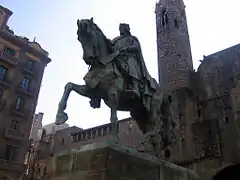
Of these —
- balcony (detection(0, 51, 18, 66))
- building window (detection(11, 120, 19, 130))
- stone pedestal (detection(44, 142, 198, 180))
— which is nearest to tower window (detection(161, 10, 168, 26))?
balcony (detection(0, 51, 18, 66))

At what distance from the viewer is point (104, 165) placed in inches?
149

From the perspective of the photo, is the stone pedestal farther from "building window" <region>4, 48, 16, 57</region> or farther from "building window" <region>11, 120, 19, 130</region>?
"building window" <region>4, 48, 16, 57</region>

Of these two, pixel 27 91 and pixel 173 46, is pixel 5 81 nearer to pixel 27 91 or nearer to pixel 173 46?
pixel 27 91

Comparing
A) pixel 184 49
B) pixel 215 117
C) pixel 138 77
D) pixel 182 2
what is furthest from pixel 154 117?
pixel 182 2

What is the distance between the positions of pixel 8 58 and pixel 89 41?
24.8m

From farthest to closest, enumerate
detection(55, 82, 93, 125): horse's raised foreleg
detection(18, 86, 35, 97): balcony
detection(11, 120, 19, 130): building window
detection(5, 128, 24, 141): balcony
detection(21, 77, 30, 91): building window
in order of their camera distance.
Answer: detection(21, 77, 30, 91): building window → detection(18, 86, 35, 97): balcony → detection(11, 120, 19, 130): building window → detection(5, 128, 24, 141): balcony → detection(55, 82, 93, 125): horse's raised foreleg

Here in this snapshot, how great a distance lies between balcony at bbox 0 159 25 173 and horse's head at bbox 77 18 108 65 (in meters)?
21.2

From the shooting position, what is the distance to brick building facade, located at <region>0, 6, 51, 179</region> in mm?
24344

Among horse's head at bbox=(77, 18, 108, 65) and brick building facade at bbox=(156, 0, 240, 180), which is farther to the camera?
brick building facade at bbox=(156, 0, 240, 180)

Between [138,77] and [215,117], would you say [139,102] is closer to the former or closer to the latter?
[138,77]

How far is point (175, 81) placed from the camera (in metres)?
27.7

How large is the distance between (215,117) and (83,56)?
2163 cm

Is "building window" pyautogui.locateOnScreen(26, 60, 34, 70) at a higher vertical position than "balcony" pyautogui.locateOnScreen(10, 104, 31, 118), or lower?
higher

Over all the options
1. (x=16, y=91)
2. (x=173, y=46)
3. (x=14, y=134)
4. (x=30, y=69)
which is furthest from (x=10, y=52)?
(x=173, y=46)
